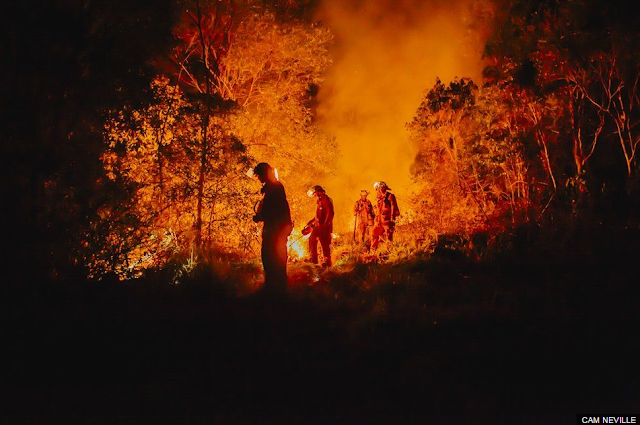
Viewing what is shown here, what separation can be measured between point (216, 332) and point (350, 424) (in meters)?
2.09

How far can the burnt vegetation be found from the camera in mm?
3820

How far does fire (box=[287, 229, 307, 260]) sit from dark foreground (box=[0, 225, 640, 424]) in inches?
183

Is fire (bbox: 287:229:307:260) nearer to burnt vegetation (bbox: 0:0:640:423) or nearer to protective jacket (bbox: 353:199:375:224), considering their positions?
burnt vegetation (bbox: 0:0:640:423)

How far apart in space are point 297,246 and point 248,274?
11.0 ft

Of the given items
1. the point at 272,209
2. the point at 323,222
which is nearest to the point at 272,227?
the point at 272,209

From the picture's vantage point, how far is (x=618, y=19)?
19.9 ft

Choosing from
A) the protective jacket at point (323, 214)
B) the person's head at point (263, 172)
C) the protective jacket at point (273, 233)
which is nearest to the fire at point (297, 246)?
the protective jacket at point (323, 214)

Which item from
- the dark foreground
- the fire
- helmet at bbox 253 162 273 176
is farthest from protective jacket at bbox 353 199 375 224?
helmet at bbox 253 162 273 176

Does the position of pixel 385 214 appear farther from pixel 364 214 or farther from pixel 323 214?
pixel 323 214

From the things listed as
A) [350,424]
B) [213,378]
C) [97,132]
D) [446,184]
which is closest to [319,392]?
[350,424]

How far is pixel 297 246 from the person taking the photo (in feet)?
37.8

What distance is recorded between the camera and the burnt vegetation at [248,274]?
3820mm

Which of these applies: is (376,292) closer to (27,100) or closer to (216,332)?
(216,332)

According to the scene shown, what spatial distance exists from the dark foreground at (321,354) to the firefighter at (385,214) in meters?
4.78
